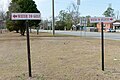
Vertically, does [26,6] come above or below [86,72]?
above

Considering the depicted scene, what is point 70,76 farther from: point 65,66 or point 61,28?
point 61,28

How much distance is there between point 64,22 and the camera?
138m

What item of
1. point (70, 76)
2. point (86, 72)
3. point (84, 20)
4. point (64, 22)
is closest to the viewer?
point (70, 76)

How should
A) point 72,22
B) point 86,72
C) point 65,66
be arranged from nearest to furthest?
1. point 86,72
2. point 65,66
3. point 72,22

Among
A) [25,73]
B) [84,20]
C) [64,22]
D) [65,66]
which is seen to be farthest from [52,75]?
[64,22]

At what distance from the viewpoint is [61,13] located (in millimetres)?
137875

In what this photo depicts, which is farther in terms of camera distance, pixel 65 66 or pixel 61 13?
pixel 61 13

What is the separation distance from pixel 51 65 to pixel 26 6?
40.3 m

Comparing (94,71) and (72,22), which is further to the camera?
(72,22)

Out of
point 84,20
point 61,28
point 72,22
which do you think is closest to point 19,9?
Result: point 84,20

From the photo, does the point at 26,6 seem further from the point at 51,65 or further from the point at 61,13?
the point at 61,13

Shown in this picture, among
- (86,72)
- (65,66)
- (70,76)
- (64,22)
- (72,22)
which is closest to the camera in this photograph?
(70,76)

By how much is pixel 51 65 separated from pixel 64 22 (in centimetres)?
12717

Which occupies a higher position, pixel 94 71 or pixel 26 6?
pixel 26 6
